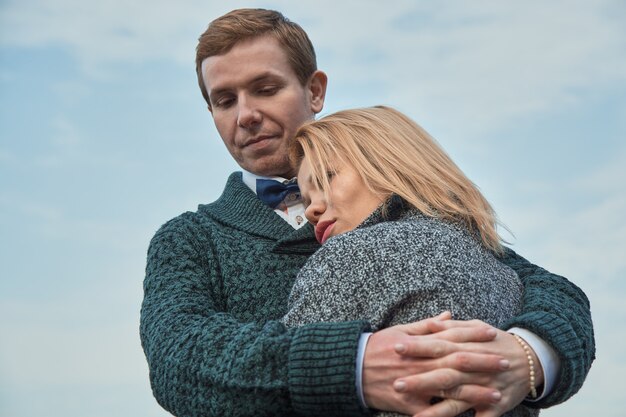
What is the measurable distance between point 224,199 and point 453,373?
4.60 ft

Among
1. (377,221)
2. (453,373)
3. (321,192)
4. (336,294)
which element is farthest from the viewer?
(321,192)

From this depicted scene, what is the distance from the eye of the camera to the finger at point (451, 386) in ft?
6.26

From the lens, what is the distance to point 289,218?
3043 millimetres

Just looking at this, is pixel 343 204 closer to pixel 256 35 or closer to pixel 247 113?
pixel 247 113

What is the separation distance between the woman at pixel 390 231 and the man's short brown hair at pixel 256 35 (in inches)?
26.0

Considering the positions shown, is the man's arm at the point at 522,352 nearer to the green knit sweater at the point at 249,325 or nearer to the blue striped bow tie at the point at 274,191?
the green knit sweater at the point at 249,325

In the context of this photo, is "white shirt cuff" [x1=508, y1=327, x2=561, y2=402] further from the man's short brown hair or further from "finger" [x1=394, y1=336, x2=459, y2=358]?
the man's short brown hair

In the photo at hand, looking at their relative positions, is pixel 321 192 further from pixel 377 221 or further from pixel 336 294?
pixel 336 294

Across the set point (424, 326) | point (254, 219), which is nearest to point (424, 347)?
point (424, 326)

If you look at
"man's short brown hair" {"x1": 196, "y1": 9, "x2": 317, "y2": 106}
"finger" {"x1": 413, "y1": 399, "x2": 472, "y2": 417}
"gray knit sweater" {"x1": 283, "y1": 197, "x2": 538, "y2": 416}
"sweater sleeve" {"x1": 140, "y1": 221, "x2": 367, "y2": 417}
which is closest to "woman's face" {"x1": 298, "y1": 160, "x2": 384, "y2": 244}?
"gray knit sweater" {"x1": 283, "y1": 197, "x2": 538, "y2": 416}

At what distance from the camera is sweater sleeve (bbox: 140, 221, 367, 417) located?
196cm

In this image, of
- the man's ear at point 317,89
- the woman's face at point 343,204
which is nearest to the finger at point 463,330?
the woman's face at point 343,204

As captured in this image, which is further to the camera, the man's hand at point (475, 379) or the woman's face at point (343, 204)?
the woman's face at point (343, 204)

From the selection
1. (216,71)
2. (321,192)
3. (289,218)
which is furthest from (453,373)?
(216,71)
